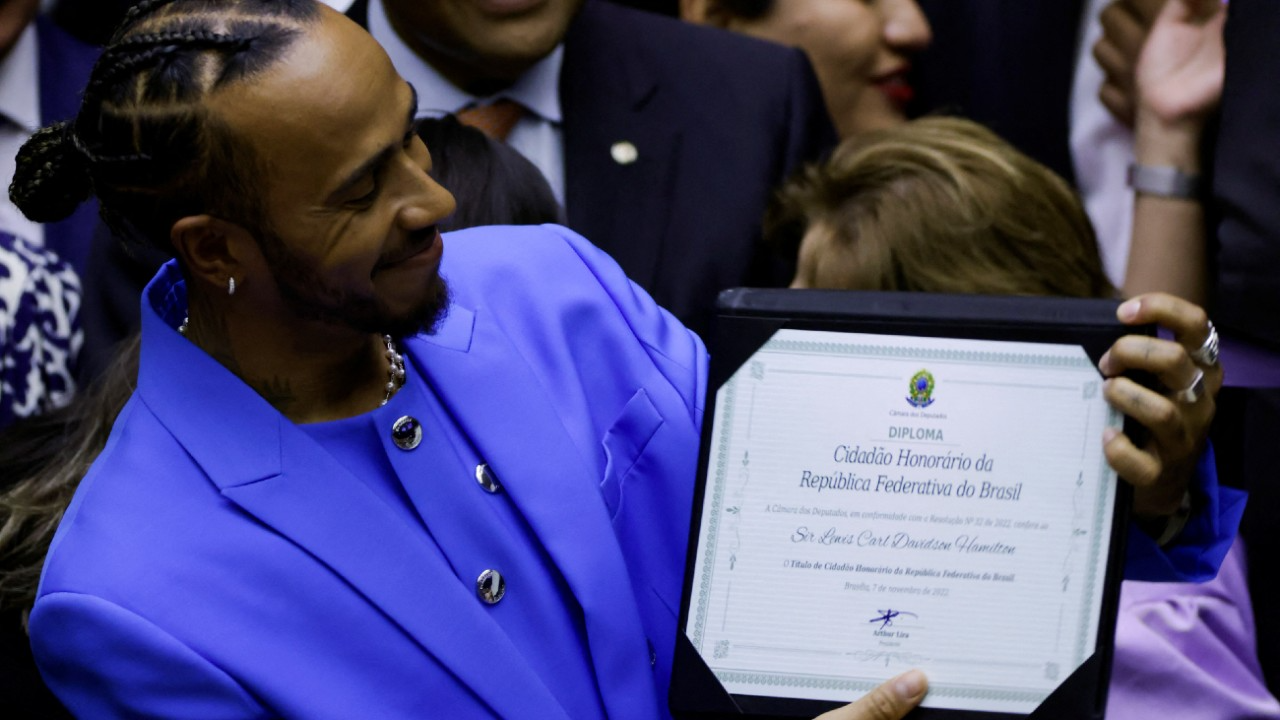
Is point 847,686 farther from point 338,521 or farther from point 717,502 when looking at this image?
point 338,521

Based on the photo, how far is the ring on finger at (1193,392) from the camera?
1.49 m

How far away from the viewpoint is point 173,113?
1.48 meters

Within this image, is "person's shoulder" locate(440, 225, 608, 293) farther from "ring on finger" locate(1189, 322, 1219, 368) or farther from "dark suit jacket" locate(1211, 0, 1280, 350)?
"dark suit jacket" locate(1211, 0, 1280, 350)

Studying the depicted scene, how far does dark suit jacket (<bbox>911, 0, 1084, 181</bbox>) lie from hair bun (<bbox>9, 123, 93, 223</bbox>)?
69.0 inches

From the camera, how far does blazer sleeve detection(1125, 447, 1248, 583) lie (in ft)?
5.45

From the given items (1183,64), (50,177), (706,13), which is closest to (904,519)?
(50,177)

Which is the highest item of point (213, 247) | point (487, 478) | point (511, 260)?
point (213, 247)

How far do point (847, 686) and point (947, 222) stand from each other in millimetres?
940

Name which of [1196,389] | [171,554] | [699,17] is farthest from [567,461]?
[699,17]

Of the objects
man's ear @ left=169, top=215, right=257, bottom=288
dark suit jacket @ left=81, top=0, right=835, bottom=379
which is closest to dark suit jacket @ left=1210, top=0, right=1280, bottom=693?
dark suit jacket @ left=81, top=0, right=835, bottom=379

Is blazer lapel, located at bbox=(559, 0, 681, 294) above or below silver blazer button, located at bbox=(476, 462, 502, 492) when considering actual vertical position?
below

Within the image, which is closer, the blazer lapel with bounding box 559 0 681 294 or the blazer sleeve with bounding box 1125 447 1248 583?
the blazer sleeve with bounding box 1125 447 1248 583

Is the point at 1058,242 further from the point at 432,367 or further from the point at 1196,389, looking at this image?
the point at 432,367

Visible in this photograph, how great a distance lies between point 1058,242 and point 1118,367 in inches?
32.4
